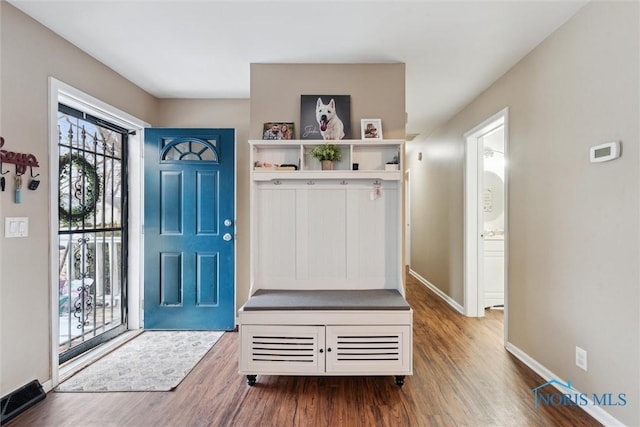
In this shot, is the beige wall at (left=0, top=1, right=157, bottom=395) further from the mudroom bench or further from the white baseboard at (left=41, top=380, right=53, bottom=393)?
the mudroom bench

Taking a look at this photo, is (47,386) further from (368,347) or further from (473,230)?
(473,230)

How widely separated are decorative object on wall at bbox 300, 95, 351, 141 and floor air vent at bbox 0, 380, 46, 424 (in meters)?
2.55

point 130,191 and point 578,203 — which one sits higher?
point 130,191

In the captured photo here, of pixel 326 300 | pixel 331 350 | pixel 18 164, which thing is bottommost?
pixel 331 350

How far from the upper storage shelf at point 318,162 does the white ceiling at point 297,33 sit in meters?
0.73

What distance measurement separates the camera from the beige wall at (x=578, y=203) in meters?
1.72

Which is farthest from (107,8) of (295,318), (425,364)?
(425,364)

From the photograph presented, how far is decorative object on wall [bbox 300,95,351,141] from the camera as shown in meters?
2.68

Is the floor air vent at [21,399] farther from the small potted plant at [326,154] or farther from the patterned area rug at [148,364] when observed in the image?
the small potted plant at [326,154]

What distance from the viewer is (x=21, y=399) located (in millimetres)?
2035

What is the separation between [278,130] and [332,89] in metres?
0.59

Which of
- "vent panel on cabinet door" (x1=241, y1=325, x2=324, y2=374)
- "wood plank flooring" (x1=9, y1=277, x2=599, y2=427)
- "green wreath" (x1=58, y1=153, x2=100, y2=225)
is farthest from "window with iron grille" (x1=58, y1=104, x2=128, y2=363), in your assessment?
"vent panel on cabinet door" (x1=241, y1=325, x2=324, y2=374)

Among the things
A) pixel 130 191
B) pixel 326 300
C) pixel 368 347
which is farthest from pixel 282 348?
pixel 130 191

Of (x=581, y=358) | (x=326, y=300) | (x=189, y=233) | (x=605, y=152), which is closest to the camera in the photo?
(x=605, y=152)
